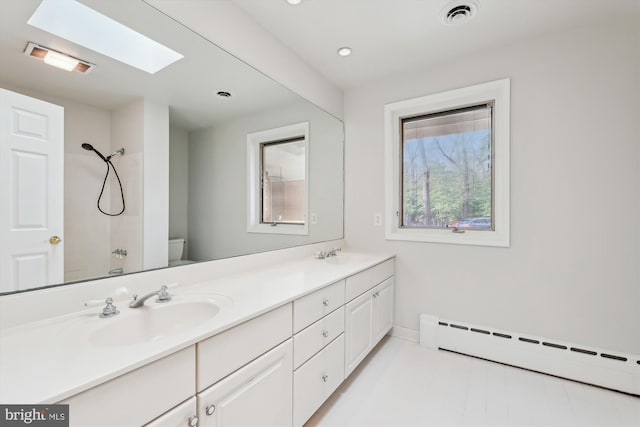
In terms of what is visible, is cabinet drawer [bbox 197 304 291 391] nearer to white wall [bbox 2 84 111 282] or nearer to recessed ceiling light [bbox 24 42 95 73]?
white wall [bbox 2 84 111 282]

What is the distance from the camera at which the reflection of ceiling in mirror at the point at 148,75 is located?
92 cm

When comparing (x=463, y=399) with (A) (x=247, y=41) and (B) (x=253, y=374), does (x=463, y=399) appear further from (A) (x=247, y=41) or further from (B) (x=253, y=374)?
(A) (x=247, y=41)

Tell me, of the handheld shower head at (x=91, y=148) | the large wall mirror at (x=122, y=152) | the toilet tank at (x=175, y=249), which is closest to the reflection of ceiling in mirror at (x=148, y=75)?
the large wall mirror at (x=122, y=152)

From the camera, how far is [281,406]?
3.84ft

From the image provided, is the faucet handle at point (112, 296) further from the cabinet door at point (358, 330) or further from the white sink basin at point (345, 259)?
the white sink basin at point (345, 259)

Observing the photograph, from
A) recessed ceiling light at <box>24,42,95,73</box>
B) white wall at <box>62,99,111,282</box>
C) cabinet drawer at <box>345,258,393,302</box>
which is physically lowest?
cabinet drawer at <box>345,258,393,302</box>

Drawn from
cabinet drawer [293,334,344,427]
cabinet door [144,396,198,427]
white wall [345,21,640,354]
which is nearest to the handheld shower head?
cabinet door [144,396,198,427]

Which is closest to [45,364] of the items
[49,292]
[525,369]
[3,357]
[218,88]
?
[3,357]

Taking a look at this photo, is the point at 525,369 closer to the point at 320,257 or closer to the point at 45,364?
the point at 320,257

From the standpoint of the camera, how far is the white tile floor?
58.9 inches

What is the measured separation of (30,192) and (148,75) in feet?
2.25

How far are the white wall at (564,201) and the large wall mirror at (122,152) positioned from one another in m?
1.72

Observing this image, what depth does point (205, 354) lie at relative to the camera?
86cm

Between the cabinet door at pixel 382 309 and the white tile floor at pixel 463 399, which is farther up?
the cabinet door at pixel 382 309
